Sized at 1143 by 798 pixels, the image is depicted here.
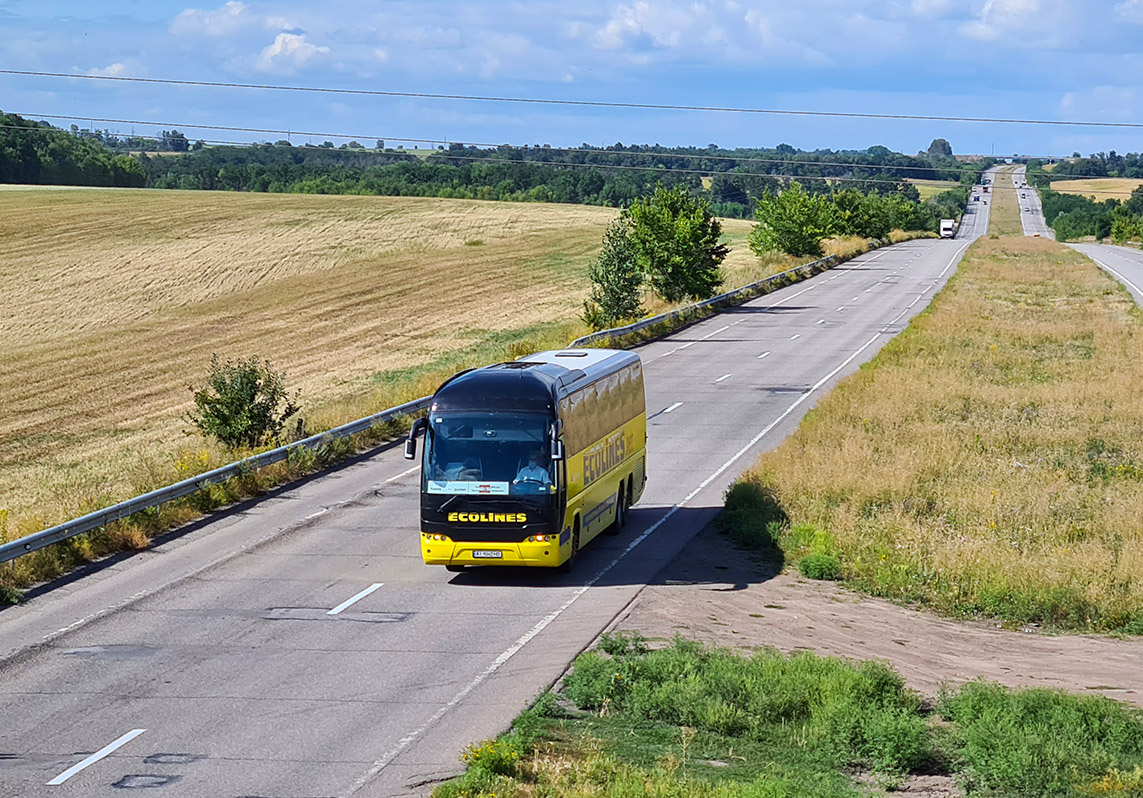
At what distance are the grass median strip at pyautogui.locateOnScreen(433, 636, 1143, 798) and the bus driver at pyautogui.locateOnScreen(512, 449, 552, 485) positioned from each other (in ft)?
15.4

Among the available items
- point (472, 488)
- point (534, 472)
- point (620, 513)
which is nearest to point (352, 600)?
point (472, 488)

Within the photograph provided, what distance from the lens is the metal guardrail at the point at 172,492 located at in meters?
18.9

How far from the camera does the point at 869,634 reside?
1658 cm

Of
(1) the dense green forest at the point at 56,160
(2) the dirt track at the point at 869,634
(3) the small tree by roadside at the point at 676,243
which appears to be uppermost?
(1) the dense green forest at the point at 56,160

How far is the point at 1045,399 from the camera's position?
33969 mm

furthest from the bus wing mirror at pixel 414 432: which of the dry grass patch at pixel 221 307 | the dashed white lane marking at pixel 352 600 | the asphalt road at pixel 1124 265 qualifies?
the asphalt road at pixel 1124 265

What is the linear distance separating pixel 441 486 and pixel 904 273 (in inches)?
3023

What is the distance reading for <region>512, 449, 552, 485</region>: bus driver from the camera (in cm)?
1866

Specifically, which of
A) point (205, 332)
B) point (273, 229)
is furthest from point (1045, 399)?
point (273, 229)

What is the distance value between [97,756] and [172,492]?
11.1 metres

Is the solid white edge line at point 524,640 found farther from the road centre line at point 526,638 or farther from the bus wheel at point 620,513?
the bus wheel at point 620,513

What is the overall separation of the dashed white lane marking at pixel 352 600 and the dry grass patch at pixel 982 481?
648cm

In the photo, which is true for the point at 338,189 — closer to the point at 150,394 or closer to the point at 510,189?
the point at 510,189

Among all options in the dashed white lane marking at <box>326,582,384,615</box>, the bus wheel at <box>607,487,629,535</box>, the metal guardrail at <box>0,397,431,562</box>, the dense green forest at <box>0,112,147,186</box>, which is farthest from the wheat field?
the dense green forest at <box>0,112,147,186</box>
